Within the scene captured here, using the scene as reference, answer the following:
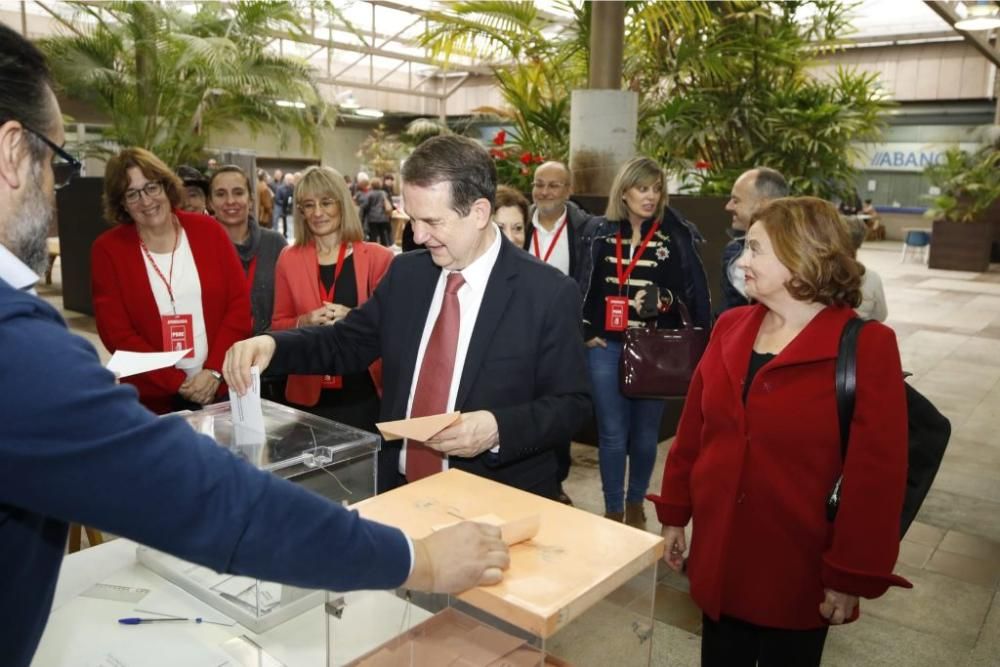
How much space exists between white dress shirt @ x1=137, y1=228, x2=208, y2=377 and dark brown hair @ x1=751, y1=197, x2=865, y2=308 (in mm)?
2277

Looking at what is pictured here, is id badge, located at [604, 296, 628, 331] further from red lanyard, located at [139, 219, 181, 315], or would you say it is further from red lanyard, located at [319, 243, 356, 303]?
red lanyard, located at [139, 219, 181, 315]

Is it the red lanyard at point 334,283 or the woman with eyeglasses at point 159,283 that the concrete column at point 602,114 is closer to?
the red lanyard at point 334,283

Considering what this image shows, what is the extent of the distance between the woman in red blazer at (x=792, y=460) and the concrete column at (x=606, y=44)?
4.23 m

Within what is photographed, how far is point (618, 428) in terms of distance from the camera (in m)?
3.81

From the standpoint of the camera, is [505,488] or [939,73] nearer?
[505,488]

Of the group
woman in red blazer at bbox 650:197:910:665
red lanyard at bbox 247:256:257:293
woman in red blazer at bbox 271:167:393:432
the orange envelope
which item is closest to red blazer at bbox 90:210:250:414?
woman in red blazer at bbox 271:167:393:432

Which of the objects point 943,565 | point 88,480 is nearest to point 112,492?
point 88,480

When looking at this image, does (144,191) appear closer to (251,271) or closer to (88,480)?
(251,271)

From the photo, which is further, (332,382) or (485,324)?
(332,382)

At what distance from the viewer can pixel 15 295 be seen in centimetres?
79

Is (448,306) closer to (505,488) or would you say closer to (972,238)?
(505,488)

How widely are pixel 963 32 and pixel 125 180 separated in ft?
51.3

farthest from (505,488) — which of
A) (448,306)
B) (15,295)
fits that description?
(15,295)

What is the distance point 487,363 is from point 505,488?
55 cm
